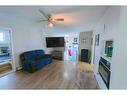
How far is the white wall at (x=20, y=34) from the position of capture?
13.6 ft

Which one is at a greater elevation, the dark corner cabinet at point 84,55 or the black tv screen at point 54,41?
the black tv screen at point 54,41

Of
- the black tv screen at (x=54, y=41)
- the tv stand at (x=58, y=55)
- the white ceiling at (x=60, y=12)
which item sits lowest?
the tv stand at (x=58, y=55)

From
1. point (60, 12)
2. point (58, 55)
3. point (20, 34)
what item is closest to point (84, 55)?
point (58, 55)

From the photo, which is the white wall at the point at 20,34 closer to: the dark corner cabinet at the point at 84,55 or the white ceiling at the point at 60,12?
the white ceiling at the point at 60,12

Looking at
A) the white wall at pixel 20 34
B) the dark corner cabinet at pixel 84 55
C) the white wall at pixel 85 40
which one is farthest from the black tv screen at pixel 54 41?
the dark corner cabinet at pixel 84 55

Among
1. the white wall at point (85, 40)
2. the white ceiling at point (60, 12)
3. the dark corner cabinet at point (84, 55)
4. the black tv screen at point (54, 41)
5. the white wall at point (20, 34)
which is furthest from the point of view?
the white wall at point (85, 40)

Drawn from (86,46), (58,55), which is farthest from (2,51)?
(86,46)

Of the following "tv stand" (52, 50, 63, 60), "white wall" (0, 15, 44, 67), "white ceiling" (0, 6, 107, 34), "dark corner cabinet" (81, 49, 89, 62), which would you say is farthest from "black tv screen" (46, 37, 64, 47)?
"white ceiling" (0, 6, 107, 34)

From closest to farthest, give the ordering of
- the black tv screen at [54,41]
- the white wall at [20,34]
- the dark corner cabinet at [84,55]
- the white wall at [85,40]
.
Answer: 1. the white wall at [20,34]
2. the black tv screen at [54,41]
3. the dark corner cabinet at [84,55]
4. the white wall at [85,40]

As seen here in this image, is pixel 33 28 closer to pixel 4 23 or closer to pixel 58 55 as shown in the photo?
pixel 4 23

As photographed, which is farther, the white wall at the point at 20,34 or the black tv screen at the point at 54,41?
the black tv screen at the point at 54,41

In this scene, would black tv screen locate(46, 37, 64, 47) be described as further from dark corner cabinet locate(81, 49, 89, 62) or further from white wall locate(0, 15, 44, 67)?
dark corner cabinet locate(81, 49, 89, 62)

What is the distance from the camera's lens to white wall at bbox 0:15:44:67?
13.6 feet
